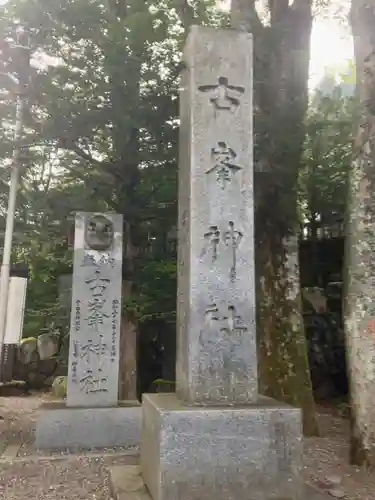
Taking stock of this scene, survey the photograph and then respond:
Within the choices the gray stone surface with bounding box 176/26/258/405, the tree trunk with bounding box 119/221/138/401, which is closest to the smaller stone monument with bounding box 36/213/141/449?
the tree trunk with bounding box 119/221/138/401

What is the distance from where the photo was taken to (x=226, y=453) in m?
3.51

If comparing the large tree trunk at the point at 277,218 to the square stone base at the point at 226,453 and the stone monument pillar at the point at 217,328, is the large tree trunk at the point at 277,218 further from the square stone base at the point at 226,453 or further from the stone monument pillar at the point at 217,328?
the square stone base at the point at 226,453

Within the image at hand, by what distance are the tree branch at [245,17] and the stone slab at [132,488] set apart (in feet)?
20.4

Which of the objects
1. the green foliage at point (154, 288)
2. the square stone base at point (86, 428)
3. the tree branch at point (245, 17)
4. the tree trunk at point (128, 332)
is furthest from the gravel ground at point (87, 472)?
the tree branch at point (245, 17)

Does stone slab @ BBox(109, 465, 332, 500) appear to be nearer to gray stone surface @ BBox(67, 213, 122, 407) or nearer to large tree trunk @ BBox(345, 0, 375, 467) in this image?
large tree trunk @ BBox(345, 0, 375, 467)

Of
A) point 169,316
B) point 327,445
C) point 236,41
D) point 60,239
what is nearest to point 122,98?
point 60,239

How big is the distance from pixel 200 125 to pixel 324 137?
29.7 ft

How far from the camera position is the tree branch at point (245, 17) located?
7848 millimetres

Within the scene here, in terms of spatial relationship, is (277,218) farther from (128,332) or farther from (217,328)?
(217,328)

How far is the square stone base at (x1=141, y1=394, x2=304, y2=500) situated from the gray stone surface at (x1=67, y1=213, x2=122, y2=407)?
387 cm

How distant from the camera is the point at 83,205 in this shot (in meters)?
8.62

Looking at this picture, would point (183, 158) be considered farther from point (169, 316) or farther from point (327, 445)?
point (169, 316)

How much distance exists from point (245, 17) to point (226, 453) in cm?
669

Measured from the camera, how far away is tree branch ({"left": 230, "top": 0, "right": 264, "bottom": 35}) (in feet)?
25.7
